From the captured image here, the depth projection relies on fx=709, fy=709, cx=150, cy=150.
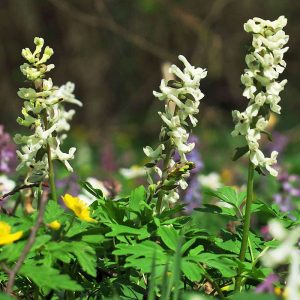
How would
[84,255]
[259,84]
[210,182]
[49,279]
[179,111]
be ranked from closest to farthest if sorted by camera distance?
[49,279] < [84,255] < [259,84] < [179,111] < [210,182]

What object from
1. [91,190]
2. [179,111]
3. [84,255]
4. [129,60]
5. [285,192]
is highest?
[129,60]

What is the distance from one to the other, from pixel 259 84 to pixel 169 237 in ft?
1.78

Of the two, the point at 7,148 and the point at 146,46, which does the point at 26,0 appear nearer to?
the point at 146,46

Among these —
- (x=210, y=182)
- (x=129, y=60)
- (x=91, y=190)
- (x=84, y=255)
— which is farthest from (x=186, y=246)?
(x=129, y=60)

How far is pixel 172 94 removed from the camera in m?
2.29

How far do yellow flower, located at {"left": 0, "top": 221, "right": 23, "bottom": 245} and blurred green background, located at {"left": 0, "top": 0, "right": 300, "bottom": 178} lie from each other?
29.5 ft

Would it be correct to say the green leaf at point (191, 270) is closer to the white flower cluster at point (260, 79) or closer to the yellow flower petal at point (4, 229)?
the white flower cluster at point (260, 79)

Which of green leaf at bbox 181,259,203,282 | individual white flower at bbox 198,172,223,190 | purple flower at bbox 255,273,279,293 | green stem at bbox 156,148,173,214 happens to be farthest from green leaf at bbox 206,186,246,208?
individual white flower at bbox 198,172,223,190

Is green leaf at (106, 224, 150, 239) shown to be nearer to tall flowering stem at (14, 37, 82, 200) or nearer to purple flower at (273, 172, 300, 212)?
tall flowering stem at (14, 37, 82, 200)

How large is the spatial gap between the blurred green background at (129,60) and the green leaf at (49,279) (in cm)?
905

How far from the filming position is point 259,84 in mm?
2176

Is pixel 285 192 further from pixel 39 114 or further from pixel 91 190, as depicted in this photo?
pixel 39 114

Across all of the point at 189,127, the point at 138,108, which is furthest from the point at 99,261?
the point at 138,108

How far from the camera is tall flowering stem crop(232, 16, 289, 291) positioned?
7.04 ft
